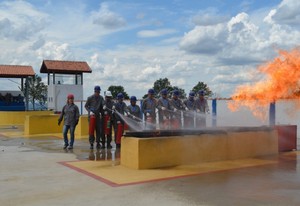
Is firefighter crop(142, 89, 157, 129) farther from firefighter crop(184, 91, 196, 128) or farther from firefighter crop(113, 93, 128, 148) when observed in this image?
firefighter crop(184, 91, 196, 128)

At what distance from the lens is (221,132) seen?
9.06 meters

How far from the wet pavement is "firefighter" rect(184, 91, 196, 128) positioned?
13.7 feet

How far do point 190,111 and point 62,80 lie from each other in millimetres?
29364

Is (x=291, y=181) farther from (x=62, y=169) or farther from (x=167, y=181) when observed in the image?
(x=62, y=169)

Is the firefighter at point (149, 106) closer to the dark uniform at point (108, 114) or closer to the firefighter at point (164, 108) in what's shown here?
the firefighter at point (164, 108)

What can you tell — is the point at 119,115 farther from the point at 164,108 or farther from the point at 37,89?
the point at 37,89

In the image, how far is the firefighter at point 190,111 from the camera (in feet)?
40.3

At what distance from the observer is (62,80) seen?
3944 cm

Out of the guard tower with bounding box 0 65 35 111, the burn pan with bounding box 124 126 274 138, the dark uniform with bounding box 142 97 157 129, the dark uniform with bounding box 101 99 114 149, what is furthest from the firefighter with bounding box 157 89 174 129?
the guard tower with bounding box 0 65 35 111

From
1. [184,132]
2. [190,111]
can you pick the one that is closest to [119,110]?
[190,111]

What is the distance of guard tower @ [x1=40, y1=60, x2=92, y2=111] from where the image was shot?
38.6m

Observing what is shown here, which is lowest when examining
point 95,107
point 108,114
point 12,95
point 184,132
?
point 184,132

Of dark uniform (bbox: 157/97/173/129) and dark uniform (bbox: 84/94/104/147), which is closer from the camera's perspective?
dark uniform (bbox: 84/94/104/147)

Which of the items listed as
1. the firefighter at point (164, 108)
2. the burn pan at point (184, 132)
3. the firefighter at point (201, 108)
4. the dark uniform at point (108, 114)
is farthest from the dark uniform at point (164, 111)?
the burn pan at point (184, 132)
